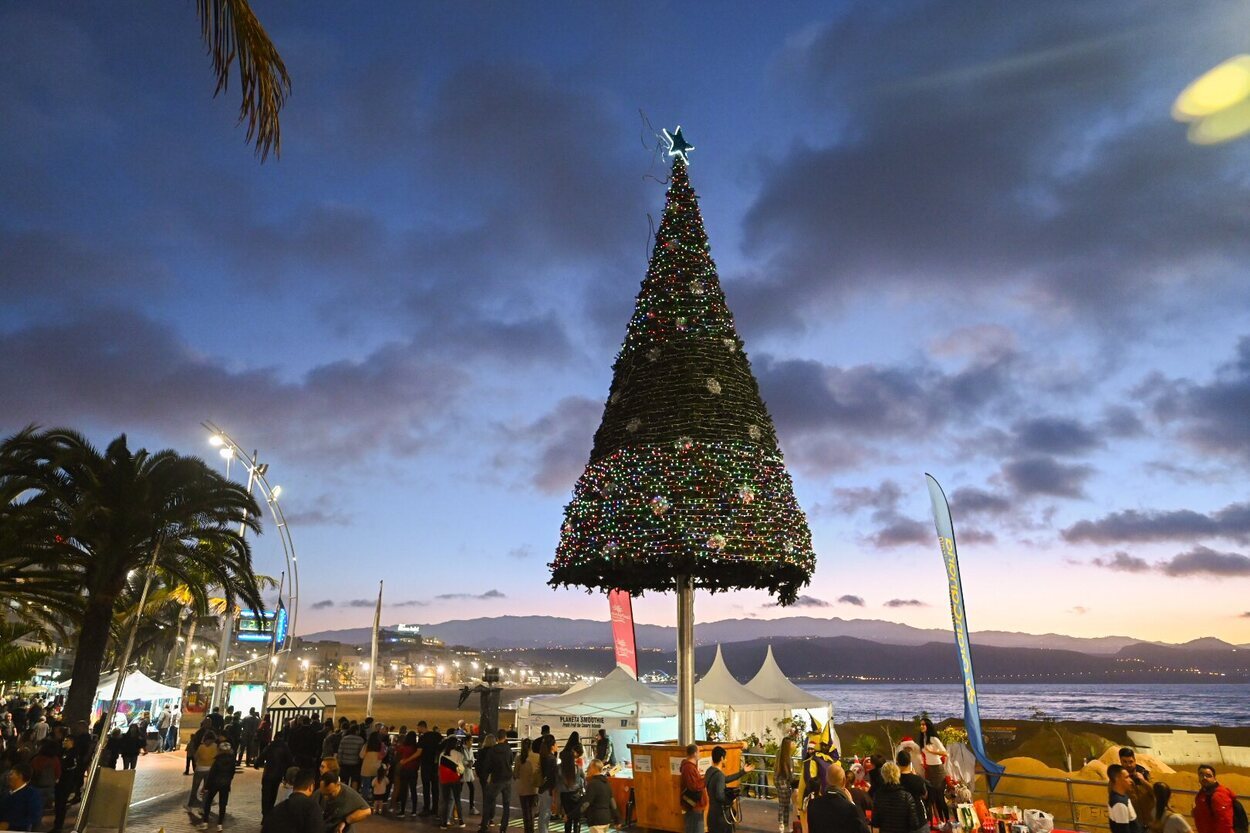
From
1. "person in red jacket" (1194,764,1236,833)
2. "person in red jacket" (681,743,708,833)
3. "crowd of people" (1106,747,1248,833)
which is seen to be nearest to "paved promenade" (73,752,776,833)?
"person in red jacket" (681,743,708,833)

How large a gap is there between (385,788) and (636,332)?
1128 cm

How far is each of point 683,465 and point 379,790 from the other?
33.3ft

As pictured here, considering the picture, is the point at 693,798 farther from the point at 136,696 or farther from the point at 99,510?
the point at 136,696

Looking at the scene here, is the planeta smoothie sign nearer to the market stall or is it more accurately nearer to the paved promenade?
the paved promenade

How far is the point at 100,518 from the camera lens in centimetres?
1775

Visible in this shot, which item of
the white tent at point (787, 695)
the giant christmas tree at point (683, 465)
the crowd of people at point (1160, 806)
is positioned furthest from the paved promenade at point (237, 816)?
the white tent at point (787, 695)

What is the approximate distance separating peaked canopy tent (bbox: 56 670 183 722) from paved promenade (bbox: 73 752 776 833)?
1231 centimetres

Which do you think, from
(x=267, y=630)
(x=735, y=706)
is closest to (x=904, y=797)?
(x=735, y=706)

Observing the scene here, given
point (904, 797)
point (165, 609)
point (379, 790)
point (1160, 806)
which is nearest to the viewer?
→ point (904, 797)

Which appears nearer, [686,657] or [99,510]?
[686,657]

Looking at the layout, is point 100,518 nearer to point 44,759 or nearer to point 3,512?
point 3,512

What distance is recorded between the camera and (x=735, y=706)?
1021 inches

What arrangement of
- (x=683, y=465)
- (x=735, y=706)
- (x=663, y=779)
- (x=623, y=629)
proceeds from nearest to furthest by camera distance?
(x=663, y=779) < (x=683, y=465) < (x=735, y=706) < (x=623, y=629)

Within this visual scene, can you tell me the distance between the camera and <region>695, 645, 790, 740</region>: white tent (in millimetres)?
25859
